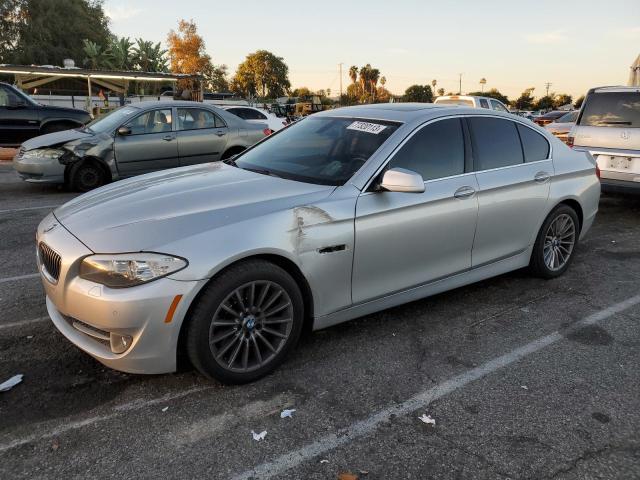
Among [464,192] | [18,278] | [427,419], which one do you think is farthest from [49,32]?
[427,419]

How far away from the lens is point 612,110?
746 cm

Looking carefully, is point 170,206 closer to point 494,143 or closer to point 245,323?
point 245,323

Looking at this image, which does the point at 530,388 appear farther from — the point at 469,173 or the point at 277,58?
the point at 277,58

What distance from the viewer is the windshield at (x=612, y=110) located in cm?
720

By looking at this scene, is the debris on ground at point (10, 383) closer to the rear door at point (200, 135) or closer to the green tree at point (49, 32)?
the rear door at point (200, 135)

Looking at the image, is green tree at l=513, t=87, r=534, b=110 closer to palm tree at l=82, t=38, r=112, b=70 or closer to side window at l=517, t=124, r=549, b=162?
palm tree at l=82, t=38, r=112, b=70

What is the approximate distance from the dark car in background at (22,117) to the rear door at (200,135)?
4719mm

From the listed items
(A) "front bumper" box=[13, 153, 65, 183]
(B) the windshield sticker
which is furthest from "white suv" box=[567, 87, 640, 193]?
(A) "front bumper" box=[13, 153, 65, 183]

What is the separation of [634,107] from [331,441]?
6.96 m

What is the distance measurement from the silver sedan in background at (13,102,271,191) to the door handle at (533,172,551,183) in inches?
245

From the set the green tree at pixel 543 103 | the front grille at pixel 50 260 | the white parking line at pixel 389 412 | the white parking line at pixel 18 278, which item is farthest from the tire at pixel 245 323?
the green tree at pixel 543 103

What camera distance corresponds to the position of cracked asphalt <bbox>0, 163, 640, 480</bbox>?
7.87 ft

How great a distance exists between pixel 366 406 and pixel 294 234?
105cm

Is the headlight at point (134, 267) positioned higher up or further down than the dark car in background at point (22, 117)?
further down
